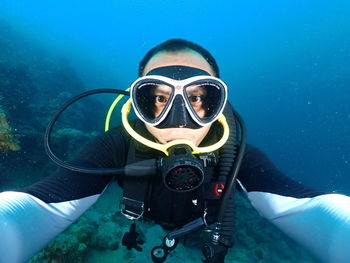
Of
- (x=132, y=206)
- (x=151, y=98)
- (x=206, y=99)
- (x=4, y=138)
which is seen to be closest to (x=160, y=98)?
(x=151, y=98)

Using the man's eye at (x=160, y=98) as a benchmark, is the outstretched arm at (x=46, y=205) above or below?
below

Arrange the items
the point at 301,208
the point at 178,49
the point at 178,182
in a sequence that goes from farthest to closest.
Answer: the point at 178,49 → the point at 178,182 → the point at 301,208

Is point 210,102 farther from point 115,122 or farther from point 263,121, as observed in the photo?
point 263,121

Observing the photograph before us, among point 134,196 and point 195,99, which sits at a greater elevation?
point 195,99

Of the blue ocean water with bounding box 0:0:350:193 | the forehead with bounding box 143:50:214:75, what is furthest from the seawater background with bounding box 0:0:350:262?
the forehead with bounding box 143:50:214:75

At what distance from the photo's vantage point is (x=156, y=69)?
7.75 ft

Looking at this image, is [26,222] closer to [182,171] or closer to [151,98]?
[182,171]

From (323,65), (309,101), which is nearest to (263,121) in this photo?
(309,101)

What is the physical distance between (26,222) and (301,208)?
2136 mm

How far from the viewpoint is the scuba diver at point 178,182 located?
1.56m

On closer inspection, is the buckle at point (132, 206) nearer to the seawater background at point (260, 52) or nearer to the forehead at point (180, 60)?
the forehead at point (180, 60)

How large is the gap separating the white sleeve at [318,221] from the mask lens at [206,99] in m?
1.04

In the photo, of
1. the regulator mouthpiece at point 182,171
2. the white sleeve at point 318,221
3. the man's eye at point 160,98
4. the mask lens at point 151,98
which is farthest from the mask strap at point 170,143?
the white sleeve at point 318,221

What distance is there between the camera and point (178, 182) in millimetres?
1923
